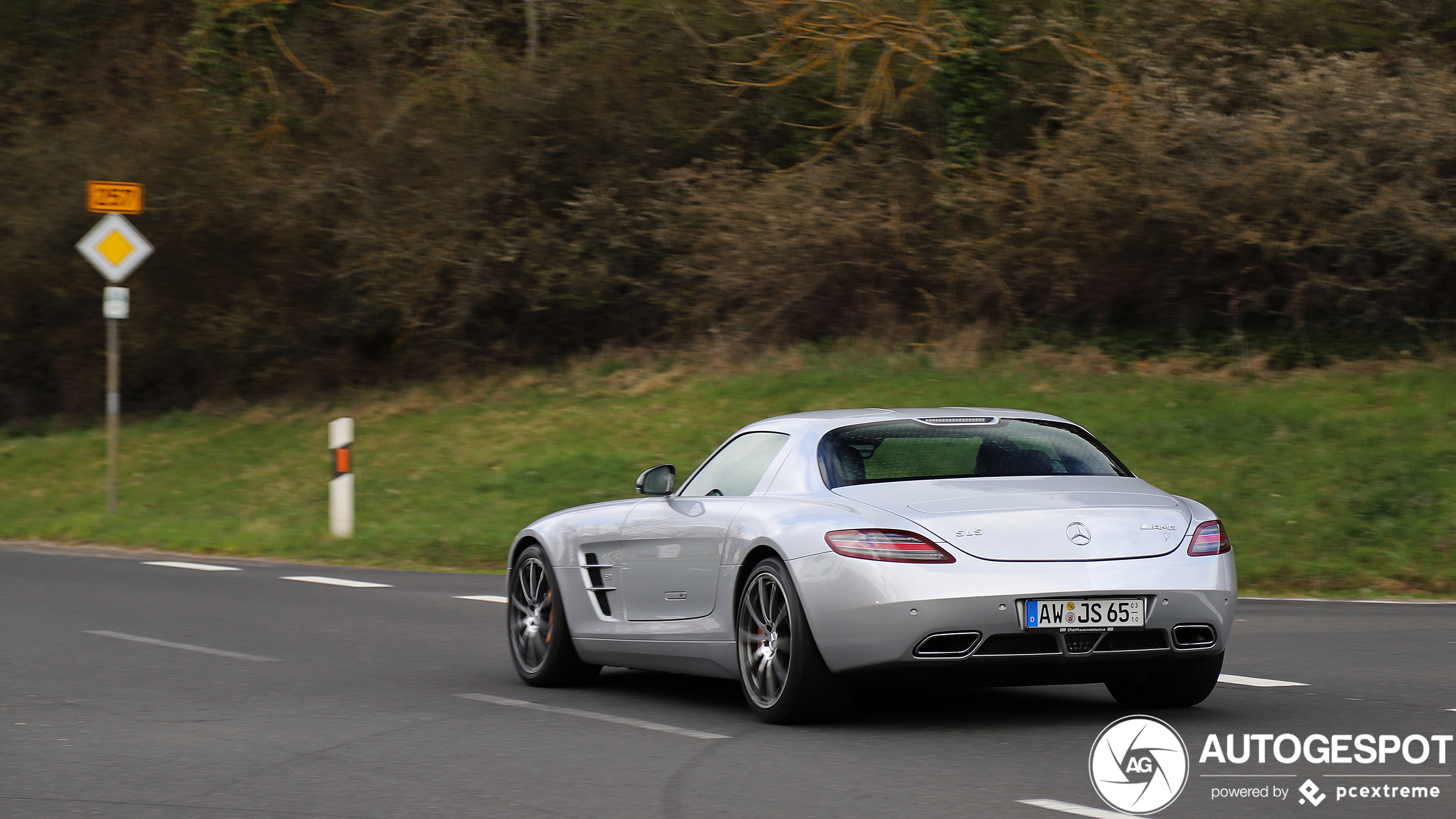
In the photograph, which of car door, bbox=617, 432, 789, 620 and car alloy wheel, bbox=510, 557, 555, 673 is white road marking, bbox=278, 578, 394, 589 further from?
car door, bbox=617, 432, 789, 620

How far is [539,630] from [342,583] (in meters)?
Result: 6.27

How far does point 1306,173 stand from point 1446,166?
1.63m

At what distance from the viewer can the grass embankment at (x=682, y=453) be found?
50.9ft

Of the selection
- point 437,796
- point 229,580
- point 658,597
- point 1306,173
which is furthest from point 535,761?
point 1306,173

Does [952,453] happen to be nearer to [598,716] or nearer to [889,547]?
[889,547]

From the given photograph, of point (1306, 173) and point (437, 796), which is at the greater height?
point (1306, 173)

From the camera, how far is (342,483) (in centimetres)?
1944

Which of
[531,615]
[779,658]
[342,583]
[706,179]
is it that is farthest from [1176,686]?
[706,179]

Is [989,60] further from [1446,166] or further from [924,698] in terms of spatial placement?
[924,698]

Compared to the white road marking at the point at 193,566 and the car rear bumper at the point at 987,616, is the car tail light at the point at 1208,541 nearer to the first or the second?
the car rear bumper at the point at 987,616

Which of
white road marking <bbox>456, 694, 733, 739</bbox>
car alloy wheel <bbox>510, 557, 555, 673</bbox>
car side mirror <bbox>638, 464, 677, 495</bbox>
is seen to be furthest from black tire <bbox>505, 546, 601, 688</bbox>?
car side mirror <bbox>638, 464, 677, 495</bbox>

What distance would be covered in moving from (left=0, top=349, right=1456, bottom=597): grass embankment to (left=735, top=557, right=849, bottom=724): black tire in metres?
7.39

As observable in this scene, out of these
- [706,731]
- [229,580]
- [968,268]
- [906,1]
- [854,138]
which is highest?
[906,1]

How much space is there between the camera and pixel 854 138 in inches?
1021
